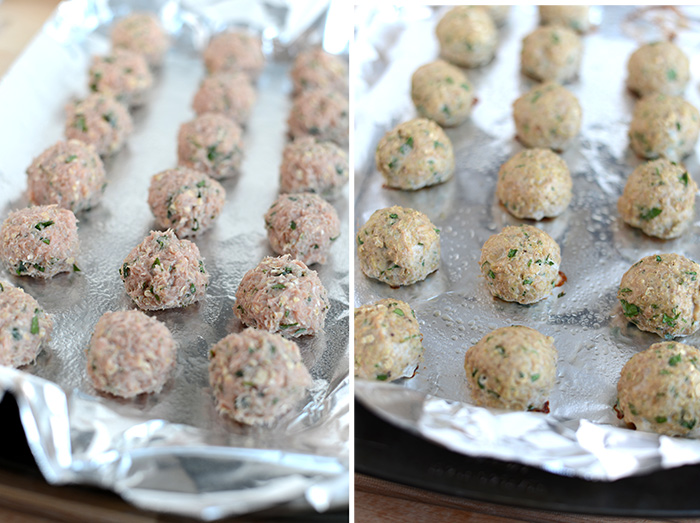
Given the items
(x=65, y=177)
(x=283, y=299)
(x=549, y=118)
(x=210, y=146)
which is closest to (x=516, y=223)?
(x=549, y=118)

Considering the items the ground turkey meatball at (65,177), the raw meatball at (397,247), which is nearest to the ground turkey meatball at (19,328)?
the ground turkey meatball at (65,177)

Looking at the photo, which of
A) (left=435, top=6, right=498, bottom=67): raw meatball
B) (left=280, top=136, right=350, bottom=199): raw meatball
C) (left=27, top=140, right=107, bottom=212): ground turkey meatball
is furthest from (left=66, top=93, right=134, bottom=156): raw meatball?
(left=435, top=6, right=498, bottom=67): raw meatball

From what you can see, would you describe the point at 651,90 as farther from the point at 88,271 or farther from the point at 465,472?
the point at 88,271

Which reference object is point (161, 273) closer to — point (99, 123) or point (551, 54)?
point (99, 123)

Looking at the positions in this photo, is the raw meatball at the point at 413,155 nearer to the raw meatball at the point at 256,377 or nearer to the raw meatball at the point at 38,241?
the raw meatball at the point at 256,377

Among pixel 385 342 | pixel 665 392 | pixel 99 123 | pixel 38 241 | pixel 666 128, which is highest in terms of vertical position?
pixel 99 123

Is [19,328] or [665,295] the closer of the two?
[19,328]
